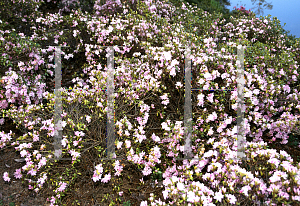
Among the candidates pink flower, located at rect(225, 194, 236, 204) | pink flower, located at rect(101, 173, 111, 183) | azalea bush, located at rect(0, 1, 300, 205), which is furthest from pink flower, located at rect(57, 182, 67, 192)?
pink flower, located at rect(225, 194, 236, 204)

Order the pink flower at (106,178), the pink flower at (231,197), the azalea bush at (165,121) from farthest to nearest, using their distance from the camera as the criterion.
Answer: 1. the pink flower at (106,178)
2. the azalea bush at (165,121)
3. the pink flower at (231,197)

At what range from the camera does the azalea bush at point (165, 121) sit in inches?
102

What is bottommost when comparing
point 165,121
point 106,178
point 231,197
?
point 231,197

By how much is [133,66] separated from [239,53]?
2320mm

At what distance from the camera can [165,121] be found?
12.1ft

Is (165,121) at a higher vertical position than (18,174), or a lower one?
higher

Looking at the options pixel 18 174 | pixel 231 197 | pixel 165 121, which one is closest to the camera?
pixel 231 197

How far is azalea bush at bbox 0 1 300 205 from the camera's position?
2586mm

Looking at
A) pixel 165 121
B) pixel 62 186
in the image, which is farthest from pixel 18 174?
pixel 165 121

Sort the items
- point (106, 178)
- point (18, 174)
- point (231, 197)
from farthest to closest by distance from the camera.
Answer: point (18, 174) < point (106, 178) < point (231, 197)

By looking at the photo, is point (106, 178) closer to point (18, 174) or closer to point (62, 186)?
point (62, 186)

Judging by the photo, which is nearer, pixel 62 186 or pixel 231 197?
pixel 231 197

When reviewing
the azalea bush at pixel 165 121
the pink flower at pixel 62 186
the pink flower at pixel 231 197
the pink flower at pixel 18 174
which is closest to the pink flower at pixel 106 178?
the azalea bush at pixel 165 121

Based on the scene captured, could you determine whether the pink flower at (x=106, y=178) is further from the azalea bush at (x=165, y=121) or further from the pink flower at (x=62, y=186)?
the pink flower at (x=62, y=186)
